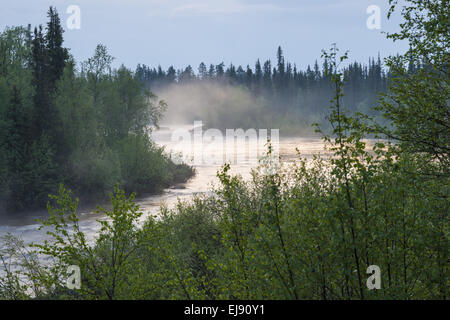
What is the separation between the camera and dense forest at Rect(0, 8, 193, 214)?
112 ft

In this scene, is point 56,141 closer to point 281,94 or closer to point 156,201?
point 156,201

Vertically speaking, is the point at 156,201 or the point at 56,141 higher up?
the point at 56,141

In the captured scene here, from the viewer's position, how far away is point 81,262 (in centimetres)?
807

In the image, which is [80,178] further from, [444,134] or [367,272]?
[367,272]

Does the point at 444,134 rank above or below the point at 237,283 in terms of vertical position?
above

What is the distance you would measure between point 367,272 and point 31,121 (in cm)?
3351

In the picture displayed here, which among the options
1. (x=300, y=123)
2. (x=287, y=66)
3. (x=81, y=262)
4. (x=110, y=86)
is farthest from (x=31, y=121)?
(x=287, y=66)

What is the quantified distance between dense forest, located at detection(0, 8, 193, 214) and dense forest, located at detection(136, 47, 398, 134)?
6581 centimetres

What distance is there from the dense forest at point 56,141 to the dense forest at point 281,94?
65810 mm

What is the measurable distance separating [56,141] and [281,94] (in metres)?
98.3

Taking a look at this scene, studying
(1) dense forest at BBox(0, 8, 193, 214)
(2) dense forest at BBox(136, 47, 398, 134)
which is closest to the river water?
(1) dense forest at BBox(0, 8, 193, 214)

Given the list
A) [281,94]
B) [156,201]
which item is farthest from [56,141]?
[281,94]

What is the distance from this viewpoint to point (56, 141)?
36.8m

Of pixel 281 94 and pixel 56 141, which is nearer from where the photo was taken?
pixel 56 141
